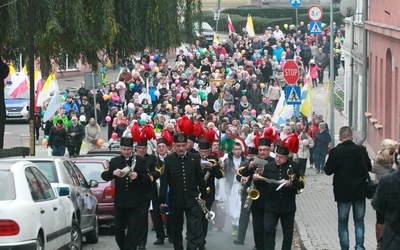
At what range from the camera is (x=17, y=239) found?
12812 millimetres

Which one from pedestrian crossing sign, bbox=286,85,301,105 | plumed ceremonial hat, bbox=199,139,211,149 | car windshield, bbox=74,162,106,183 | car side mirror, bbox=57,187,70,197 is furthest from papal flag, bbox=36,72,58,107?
car side mirror, bbox=57,187,70,197

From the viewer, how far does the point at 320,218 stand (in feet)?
70.1

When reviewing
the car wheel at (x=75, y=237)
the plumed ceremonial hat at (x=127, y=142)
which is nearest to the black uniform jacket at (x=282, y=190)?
the plumed ceremonial hat at (x=127, y=142)

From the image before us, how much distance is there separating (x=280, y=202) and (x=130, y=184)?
2.12 metres

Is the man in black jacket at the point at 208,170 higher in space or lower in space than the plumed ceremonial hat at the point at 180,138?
lower

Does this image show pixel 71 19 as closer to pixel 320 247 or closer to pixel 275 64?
pixel 320 247

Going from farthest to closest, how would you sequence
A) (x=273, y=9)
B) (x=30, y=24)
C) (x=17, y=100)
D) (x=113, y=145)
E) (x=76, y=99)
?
(x=273, y=9) < (x=17, y=100) < (x=76, y=99) < (x=113, y=145) < (x=30, y=24)

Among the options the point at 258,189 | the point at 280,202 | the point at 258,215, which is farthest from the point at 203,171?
the point at 280,202

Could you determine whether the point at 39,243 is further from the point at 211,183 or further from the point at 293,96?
the point at 293,96

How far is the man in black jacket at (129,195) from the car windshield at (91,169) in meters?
5.20

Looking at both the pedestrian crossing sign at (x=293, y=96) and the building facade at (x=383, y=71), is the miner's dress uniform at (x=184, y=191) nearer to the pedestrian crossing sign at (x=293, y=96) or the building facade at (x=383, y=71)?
the pedestrian crossing sign at (x=293, y=96)

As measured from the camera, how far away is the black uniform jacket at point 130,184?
15.6 m

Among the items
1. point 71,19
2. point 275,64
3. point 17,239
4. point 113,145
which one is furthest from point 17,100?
point 17,239

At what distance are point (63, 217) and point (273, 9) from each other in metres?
70.5
